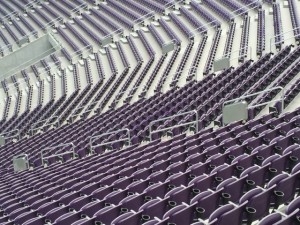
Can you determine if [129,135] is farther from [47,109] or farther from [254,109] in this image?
[47,109]

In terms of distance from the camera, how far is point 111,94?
16.6 metres

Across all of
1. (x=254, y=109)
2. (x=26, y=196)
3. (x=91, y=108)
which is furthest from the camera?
(x=91, y=108)

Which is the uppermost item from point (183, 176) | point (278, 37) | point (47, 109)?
point (278, 37)

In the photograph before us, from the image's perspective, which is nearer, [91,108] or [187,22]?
[91,108]

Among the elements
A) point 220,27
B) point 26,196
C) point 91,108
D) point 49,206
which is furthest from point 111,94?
point 49,206

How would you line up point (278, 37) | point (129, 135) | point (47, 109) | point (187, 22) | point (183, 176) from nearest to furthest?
point (183, 176) < point (129, 135) < point (278, 37) < point (47, 109) < point (187, 22)

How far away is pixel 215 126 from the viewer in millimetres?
9680

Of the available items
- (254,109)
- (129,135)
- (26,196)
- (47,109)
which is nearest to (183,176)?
(26,196)

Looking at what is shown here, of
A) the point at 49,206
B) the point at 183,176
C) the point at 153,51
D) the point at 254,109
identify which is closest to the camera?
the point at 183,176

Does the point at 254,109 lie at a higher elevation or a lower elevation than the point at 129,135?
higher

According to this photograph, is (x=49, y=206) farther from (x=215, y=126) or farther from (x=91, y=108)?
(x=91, y=108)

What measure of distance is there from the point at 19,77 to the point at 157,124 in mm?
13854

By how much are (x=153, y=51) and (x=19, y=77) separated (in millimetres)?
7688

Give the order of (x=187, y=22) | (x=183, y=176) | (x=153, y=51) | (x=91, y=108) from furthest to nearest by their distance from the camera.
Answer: (x=187, y=22)
(x=153, y=51)
(x=91, y=108)
(x=183, y=176)
